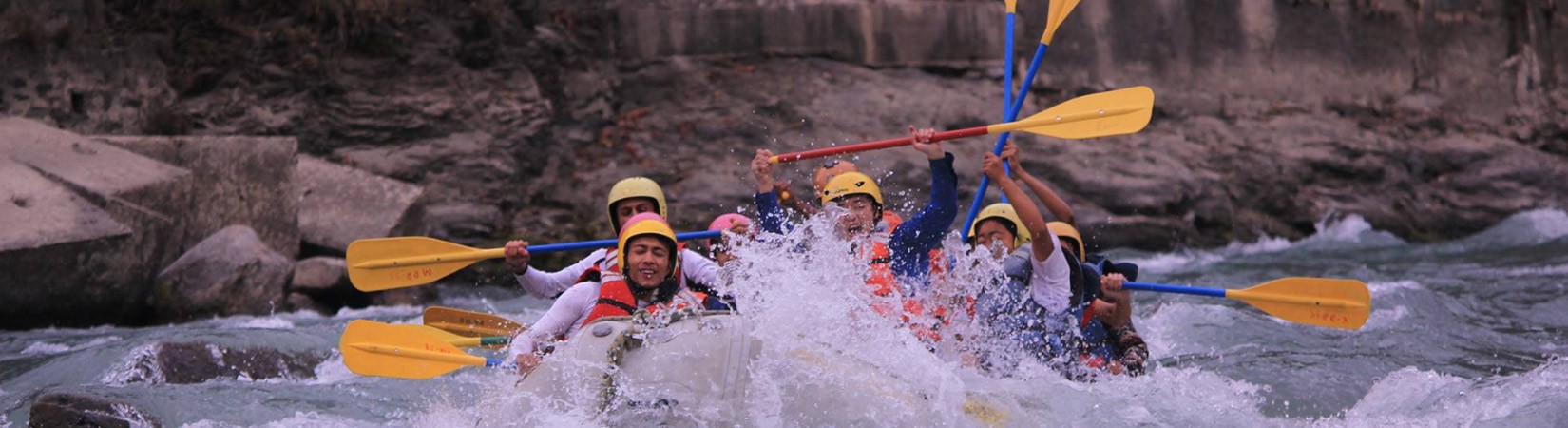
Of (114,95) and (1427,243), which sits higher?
(114,95)

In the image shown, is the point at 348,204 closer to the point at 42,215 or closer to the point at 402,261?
the point at 42,215

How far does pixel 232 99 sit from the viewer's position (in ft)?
35.7

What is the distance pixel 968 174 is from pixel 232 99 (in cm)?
510

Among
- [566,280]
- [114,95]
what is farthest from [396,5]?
[566,280]

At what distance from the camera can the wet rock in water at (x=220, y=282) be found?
327 inches

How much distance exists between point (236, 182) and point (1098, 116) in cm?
512

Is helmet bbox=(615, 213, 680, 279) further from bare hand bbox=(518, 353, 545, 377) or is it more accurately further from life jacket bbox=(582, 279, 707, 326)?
bare hand bbox=(518, 353, 545, 377)

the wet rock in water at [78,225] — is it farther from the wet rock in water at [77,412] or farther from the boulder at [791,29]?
the boulder at [791,29]

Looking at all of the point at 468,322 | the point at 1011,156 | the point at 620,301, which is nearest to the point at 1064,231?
the point at 1011,156

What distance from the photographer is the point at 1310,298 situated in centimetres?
637

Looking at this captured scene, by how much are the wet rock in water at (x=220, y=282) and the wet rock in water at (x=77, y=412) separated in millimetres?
3040

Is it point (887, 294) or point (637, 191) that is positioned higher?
point (637, 191)

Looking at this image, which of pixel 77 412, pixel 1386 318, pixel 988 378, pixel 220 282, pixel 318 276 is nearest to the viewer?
pixel 77 412

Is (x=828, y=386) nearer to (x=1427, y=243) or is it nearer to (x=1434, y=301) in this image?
(x=1434, y=301)
